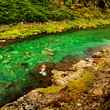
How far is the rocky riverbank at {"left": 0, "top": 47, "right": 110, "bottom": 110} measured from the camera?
20094mm

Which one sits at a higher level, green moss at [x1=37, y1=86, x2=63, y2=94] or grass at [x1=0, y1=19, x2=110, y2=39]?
green moss at [x1=37, y1=86, x2=63, y2=94]

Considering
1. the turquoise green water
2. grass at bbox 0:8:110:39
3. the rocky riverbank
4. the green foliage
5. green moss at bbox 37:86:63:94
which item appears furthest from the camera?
the green foliage

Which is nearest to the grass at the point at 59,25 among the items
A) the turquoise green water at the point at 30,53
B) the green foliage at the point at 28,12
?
the green foliage at the point at 28,12

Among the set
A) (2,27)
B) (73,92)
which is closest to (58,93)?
(73,92)

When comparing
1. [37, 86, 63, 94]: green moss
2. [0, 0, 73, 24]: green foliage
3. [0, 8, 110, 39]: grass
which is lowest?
[0, 8, 110, 39]: grass

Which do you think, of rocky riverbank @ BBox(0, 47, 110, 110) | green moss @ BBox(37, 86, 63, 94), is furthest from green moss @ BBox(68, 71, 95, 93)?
green moss @ BBox(37, 86, 63, 94)

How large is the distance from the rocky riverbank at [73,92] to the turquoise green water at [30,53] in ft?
6.41

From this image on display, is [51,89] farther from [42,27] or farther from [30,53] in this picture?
[42,27]

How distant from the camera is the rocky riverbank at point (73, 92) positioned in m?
20.1

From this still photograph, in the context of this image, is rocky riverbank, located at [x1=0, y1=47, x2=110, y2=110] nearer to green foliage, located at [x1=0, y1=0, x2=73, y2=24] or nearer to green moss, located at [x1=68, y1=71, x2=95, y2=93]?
green moss, located at [x1=68, y1=71, x2=95, y2=93]

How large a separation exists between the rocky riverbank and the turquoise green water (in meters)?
1.95

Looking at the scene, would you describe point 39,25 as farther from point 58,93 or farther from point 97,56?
point 58,93

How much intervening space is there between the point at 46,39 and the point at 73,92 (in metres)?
26.1

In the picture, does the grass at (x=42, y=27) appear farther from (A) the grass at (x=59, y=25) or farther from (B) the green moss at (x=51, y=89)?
(B) the green moss at (x=51, y=89)
